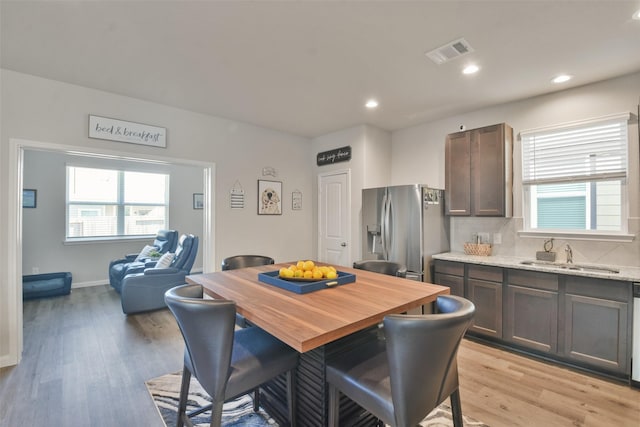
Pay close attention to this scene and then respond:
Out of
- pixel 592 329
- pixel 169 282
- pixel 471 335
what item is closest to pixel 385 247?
pixel 471 335

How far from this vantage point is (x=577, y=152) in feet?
10.0

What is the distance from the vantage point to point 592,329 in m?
2.53

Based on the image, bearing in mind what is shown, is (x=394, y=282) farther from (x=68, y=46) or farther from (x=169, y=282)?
(x=169, y=282)

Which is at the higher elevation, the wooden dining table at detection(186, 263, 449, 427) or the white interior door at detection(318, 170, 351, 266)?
the white interior door at detection(318, 170, 351, 266)

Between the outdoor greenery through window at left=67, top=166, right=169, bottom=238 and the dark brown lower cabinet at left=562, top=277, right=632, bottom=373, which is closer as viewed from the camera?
the dark brown lower cabinet at left=562, top=277, right=632, bottom=373

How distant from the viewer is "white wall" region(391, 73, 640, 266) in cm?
276

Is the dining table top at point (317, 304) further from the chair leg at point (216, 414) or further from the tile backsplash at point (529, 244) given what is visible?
the tile backsplash at point (529, 244)

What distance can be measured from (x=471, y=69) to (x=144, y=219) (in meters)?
6.57

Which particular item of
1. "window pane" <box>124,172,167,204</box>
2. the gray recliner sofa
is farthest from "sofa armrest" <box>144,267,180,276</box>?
"window pane" <box>124,172,167,204</box>

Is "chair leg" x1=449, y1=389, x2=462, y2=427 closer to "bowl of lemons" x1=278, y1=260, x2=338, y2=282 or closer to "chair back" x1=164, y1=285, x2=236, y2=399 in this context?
"bowl of lemons" x1=278, y1=260, x2=338, y2=282

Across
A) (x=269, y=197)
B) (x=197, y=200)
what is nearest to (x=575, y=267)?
(x=269, y=197)

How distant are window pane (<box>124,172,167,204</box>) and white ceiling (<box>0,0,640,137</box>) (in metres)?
3.57

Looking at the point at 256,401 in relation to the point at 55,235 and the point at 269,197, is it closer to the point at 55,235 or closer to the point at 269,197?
the point at 269,197

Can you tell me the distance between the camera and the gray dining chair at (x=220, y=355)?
4.43 feet
